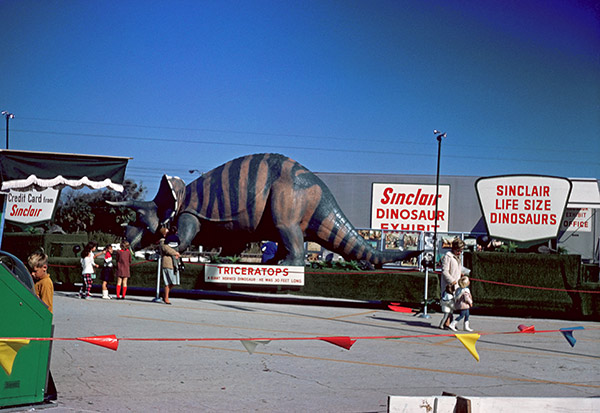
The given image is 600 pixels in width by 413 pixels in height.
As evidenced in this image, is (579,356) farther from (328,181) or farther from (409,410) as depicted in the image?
(328,181)

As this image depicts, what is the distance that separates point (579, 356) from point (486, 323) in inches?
155

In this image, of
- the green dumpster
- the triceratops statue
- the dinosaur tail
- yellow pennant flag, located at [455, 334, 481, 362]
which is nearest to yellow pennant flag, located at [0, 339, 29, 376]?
the green dumpster

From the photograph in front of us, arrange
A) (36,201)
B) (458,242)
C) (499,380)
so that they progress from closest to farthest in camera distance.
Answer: (499,380) → (458,242) → (36,201)

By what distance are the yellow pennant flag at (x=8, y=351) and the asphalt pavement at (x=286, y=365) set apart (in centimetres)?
68

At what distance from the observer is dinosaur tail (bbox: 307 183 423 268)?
17.3 metres

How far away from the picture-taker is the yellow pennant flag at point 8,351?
4.86 meters

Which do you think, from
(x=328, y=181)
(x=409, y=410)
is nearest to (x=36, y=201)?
Result: (x=328, y=181)

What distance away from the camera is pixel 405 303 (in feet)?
50.0

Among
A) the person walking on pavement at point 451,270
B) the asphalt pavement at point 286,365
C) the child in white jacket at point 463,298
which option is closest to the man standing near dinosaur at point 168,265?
the asphalt pavement at point 286,365

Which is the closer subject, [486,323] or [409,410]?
[409,410]

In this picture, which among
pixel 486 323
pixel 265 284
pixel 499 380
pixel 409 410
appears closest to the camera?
A: pixel 409 410

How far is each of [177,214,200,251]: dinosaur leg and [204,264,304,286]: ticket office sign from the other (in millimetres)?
1094

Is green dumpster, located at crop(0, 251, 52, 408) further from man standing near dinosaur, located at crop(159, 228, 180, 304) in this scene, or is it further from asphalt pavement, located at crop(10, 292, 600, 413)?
man standing near dinosaur, located at crop(159, 228, 180, 304)

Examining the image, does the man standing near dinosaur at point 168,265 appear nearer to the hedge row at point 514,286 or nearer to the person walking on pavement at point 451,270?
the hedge row at point 514,286
